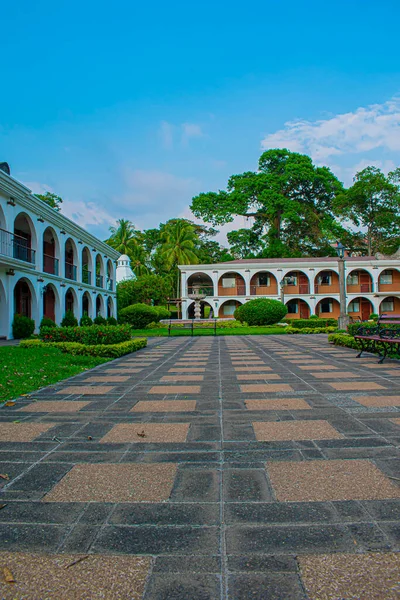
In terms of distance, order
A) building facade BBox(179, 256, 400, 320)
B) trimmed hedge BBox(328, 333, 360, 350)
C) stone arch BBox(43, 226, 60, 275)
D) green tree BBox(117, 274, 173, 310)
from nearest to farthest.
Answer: trimmed hedge BBox(328, 333, 360, 350) < stone arch BBox(43, 226, 60, 275) < green tree BBox(117, 274, 173, 310) < building facade BBox(179, 256, 400, 320)

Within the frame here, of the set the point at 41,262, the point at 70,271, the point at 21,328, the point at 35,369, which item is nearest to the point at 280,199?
the point at 70,271

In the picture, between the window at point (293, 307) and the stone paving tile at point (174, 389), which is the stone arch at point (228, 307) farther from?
the stone paving tile at point (174, 389)

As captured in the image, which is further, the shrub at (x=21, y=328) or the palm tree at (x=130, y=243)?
the palm tree at (x=130, y=243)

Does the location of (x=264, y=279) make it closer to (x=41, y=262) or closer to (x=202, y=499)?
(x=41, y=262)

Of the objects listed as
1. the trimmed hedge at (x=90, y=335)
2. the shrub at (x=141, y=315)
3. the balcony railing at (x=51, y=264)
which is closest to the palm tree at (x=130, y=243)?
the shrub at (x=141, y=315)

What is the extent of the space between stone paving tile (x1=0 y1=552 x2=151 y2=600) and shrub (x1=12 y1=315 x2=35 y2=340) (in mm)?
15089

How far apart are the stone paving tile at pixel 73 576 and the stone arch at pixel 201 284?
3077 centimetres

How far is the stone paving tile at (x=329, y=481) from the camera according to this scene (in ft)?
6.90

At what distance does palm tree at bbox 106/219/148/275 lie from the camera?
4028 cm

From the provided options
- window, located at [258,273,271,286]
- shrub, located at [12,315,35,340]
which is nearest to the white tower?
window, located at [258,273,271,286]

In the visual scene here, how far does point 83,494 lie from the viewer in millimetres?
2182

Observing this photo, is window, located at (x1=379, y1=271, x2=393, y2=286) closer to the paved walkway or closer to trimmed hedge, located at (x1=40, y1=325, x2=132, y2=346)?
trimmed hedge, located at (x1=40, y1=325, x2=132, y2=346)

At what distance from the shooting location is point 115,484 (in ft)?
7.52

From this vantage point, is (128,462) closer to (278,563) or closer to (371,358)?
(278,563)
